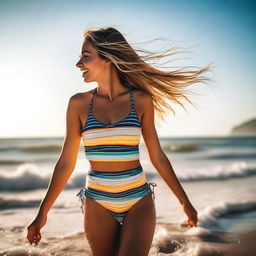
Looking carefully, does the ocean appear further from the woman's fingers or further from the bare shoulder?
the bare shoulder

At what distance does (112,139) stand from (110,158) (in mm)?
143

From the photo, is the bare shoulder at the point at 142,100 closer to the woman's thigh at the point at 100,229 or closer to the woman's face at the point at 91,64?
the woman's face at the point at 91,64

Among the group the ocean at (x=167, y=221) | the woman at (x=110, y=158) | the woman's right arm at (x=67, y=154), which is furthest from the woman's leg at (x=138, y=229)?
the ocean at (x=167, y=221)

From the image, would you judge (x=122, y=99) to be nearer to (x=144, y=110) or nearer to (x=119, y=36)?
(x=144, y=110)

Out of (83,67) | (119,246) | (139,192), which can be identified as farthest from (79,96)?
(119,246)

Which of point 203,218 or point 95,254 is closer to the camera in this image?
point 95,254

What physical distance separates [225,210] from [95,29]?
5.83 m

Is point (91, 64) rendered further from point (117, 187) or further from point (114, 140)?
point (117, 187)

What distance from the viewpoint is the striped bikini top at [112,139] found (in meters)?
2.80

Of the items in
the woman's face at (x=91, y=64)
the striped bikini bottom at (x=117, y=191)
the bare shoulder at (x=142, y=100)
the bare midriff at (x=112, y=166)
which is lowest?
the striped bikini bottom at (x=117, y=191)

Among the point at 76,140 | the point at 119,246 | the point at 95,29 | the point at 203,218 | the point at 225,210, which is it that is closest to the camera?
the point at 119,246

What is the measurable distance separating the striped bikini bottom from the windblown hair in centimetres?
88

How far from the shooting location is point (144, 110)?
9.82 ft

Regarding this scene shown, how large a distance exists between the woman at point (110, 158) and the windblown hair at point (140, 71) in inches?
0.4
